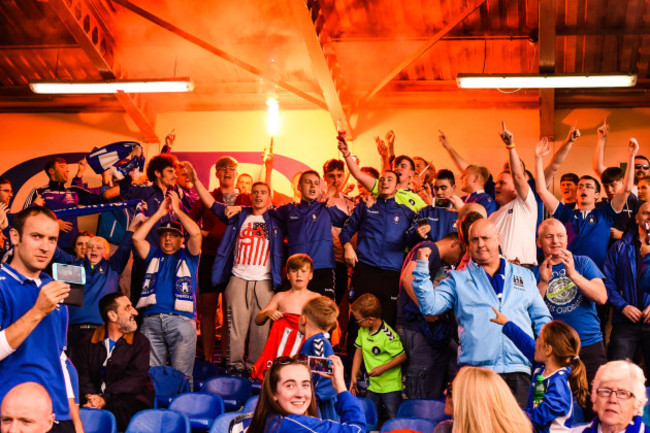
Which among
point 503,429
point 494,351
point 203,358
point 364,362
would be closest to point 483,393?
point 503,429

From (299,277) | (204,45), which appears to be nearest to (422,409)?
(299,277)

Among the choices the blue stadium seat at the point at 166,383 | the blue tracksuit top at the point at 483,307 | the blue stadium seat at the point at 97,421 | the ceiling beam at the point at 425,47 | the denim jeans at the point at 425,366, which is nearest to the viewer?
the blue tracksuit top at the point at 483,307

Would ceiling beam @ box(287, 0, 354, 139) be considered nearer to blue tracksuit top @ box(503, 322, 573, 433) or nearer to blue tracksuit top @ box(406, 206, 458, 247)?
blue tracksuit top @ box(406, 206, 458, 247)

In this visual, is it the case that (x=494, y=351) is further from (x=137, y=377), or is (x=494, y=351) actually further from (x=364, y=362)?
(x=137, y=377)

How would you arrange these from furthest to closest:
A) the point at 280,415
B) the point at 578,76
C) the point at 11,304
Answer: the point at 578,76 → the point at 11,304 → the point at 280,415

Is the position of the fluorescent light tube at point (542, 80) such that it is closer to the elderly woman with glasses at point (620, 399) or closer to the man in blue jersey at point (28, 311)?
the elderly woman with glasses at point (620, 399)

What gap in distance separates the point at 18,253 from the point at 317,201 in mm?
3764

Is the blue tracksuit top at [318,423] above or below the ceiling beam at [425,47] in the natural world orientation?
below

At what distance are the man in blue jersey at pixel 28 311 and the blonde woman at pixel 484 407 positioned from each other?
1.85 meters

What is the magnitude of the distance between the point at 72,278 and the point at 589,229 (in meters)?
4.62

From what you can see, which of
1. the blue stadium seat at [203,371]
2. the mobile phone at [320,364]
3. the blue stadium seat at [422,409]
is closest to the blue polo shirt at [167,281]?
the blue stadium seat at [203,371]

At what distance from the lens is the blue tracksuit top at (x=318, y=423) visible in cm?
315

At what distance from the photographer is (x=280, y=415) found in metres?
3.25

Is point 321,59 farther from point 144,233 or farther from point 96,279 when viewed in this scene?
point 96,279
